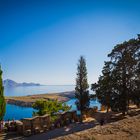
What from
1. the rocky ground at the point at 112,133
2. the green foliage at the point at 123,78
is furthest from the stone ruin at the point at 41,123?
the rocky ground at the point at 112,133

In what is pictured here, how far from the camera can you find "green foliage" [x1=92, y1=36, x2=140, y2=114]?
1040 inches

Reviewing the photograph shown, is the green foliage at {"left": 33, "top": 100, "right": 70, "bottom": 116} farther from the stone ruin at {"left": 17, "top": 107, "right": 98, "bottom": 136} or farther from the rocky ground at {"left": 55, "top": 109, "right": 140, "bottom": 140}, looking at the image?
the rocky ground at {"left": 55, "top": 109, "right": 140, "bottom": 140}

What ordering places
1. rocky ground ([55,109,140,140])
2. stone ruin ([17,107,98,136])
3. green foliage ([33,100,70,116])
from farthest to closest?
green foliage ([33,100,70,116]) → stone ruin ([17,107,98,136]) → rocky ground ([55,109,140,140])

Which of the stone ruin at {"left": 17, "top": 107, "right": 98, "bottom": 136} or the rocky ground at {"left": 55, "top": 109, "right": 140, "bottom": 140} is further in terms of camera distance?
the stone ruin at {"left": 17, "top": 107, "right": 98, "bottom": 136}

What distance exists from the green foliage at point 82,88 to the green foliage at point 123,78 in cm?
787

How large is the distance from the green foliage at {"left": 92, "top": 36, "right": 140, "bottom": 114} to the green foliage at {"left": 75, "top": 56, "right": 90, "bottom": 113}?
7871 mm

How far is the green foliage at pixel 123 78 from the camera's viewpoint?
2642cm

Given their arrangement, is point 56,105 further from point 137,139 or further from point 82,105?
point 137,139

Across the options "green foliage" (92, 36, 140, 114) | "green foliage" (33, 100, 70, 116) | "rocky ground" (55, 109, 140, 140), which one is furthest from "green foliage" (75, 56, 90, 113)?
"rocky ground" (55, 109, 140, 140)

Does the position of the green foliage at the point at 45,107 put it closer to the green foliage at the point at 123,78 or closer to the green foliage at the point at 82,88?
the green foliage at the point at 82,88

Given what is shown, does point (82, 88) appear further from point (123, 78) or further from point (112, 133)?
point (112, 133)

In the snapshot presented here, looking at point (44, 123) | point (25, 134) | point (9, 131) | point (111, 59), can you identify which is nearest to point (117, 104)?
point (111, 59)

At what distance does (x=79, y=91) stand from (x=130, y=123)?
30.7 meters

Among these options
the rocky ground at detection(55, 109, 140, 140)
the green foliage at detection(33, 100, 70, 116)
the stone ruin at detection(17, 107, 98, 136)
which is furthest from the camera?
the green foliage at detection(33, 100, 70, 116)
